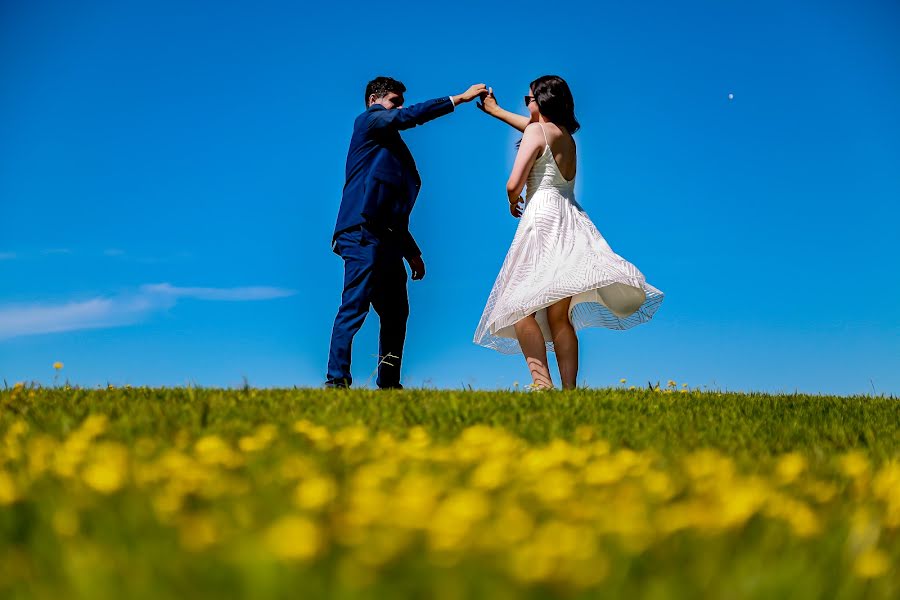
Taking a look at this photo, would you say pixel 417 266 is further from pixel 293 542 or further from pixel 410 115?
pixel 293 542

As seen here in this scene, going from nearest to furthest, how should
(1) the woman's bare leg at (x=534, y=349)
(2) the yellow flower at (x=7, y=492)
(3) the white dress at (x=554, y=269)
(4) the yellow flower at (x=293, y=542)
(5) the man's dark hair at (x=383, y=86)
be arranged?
(4) the yellow flower at (x=293, y=542), (2) the yellow flower at (x=7, y=492), (3) the white dress at (x=554, y=269), (1) the woman's bare leg at (x=534, y=349), (5) the man's dark hair at (x=383, y=86)

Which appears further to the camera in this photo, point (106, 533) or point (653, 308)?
point (653, 308)

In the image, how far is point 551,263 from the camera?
7.50 m

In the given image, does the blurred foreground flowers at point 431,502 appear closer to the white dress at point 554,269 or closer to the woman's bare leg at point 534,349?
the white dress at point 554,269

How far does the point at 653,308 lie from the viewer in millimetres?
8055

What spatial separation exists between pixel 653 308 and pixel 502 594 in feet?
21.5

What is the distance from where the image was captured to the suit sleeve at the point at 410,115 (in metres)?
8.12

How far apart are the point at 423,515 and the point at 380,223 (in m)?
6.38

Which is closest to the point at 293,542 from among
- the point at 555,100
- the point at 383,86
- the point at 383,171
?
the point at 555,100

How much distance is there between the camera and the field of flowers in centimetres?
189

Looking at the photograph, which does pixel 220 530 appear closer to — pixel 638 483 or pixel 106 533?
pixel 106 533

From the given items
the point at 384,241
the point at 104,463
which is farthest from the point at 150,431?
the point at 384,241

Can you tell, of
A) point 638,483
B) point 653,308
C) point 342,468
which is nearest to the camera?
point 638,483

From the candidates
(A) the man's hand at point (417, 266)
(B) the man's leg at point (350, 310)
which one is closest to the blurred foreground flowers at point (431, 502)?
(B) the man's leg at point (350, 310)
